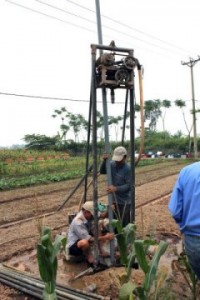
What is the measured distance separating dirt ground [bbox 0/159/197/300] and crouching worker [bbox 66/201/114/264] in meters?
0.35

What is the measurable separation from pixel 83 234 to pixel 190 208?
8.81 feet

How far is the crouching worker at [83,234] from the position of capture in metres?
5.07

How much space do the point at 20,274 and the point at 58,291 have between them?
0.81 m

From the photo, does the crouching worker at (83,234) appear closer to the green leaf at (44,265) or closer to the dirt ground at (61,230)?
the dirt ground at (61,230)

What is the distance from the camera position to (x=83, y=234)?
5090 millimetres

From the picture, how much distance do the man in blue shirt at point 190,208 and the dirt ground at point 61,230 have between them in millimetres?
880

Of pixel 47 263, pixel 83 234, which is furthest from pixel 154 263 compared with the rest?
pixel 83 234

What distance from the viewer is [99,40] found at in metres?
5.16

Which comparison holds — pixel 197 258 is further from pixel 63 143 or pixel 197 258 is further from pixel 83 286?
pixel 63 143

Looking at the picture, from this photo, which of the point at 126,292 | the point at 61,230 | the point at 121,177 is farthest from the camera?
the point at 61,230

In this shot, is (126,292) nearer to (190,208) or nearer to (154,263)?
(154,263)

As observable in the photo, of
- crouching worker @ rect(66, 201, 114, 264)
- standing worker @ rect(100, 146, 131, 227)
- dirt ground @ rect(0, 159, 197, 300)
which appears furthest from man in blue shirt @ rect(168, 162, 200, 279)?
standing worker @ rect(100, 146, 131, 227)

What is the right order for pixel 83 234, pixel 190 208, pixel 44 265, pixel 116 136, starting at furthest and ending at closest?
1. pixel 116 136
2. pixel 83 234
3. pixel 44 265
4. pixel 190 208

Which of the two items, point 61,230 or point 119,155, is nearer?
point 119,155
